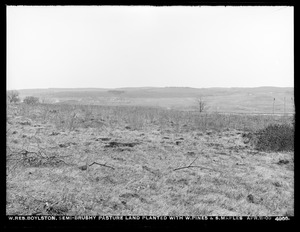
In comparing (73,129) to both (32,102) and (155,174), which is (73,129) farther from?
(155,174)

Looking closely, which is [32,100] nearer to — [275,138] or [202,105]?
[202,105]

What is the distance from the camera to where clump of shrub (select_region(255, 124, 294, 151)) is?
6180 millimetres

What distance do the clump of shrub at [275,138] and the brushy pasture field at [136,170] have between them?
0.77 ft

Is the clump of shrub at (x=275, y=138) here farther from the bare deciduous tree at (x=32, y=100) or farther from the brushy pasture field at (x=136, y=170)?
the bare deciduous tree at (x=32, y=100)

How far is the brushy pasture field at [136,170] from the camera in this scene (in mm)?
3930

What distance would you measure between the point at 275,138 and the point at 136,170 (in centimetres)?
365

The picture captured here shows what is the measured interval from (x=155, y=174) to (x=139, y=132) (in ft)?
9.55

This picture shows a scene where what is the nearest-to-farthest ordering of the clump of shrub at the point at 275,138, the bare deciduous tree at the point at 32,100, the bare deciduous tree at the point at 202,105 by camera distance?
the clump of shrub at the point at 275,138
the bare deciduous tree at the point at 32,100
the bare deciduous tree at the point at 202,105

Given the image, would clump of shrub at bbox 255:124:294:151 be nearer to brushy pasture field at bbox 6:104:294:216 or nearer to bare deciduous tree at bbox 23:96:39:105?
brushy pasture field at bbox 6:104:294:216

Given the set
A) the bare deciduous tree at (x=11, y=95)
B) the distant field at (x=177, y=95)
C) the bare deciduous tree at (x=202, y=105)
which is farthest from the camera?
the bare deciduous tree at (x=202, y=105)

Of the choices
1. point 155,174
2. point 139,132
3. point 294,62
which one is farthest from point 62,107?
point 294,62

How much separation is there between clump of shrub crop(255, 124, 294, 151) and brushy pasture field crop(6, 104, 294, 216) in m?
0.24

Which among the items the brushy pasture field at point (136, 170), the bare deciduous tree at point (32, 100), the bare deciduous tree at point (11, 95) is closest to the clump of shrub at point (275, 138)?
the brushy pasture field at point (136, 170)

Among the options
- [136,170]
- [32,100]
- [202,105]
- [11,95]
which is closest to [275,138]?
[136,170]
